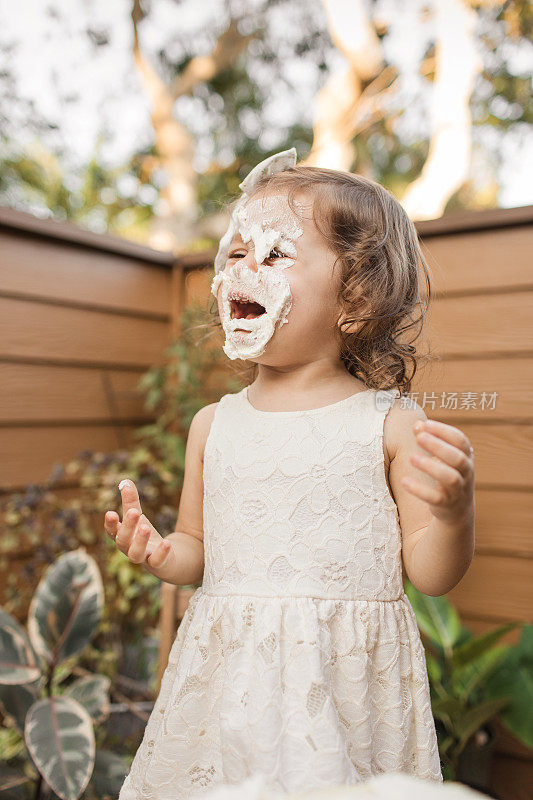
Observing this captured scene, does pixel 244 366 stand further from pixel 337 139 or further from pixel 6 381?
pixel 337 139

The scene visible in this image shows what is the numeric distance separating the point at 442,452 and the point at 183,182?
573 centimetres

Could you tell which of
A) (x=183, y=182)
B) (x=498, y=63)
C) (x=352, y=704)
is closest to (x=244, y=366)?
(x=352, y=704)

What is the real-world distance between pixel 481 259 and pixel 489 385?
1.28 feet

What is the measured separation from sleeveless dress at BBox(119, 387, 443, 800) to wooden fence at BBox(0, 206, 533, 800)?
1.05 feet

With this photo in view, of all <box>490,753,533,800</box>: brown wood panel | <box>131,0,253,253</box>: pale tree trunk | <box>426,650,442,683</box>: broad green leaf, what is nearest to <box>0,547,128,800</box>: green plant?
<box>426,650,442,683</box>: broad green leaf

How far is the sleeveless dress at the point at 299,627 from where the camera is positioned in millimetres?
972

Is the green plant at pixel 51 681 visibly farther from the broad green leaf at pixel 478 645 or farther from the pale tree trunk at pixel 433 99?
the pale tree trunk at pixel 433 99

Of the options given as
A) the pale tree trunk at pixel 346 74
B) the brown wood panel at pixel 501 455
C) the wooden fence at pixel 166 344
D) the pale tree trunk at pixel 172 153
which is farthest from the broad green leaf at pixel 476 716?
the pale tree trunk at pixel 172 153

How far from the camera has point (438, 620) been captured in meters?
1.90

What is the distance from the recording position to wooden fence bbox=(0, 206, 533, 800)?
1.83 m

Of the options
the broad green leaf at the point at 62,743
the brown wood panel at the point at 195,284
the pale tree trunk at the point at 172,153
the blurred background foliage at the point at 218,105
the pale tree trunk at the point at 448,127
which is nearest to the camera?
the broad green leaf at the point at 62,743

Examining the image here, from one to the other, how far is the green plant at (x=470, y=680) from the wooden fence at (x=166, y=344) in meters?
0.15

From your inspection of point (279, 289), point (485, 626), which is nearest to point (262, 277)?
point (279, 289)

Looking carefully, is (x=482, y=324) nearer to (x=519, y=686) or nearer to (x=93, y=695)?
(x=519, y=686)
